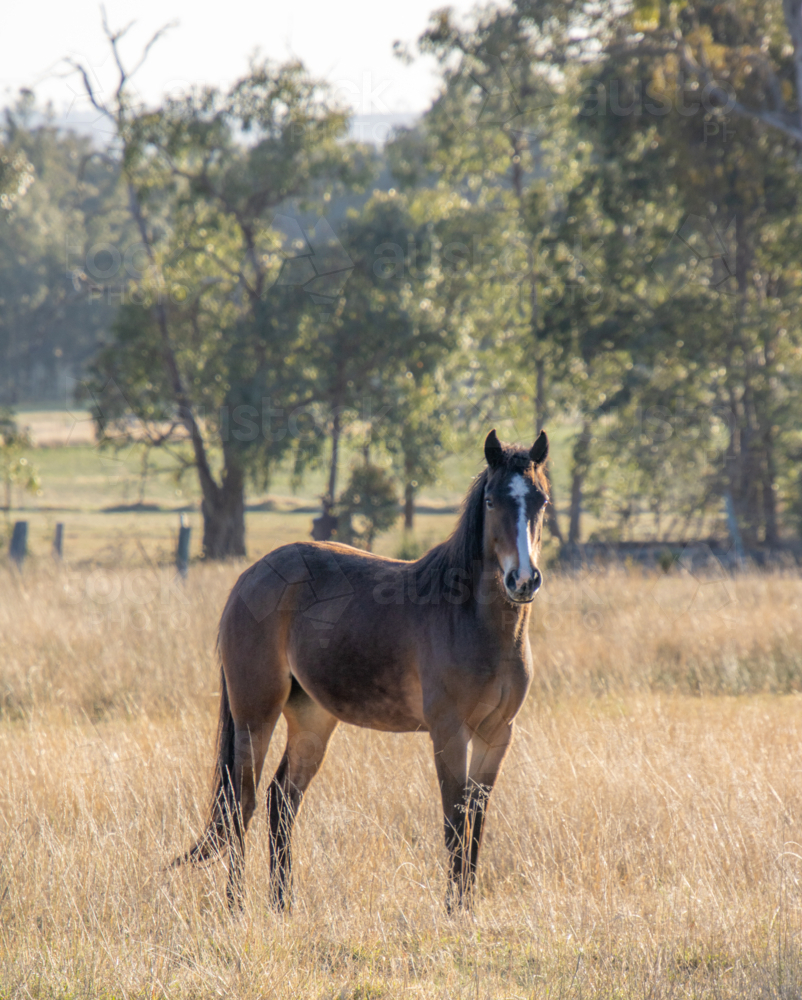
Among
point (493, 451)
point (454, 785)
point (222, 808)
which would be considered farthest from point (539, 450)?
point (222, 808)

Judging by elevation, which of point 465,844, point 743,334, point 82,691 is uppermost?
point 743,334

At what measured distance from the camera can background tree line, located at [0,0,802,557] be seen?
13.8 metres

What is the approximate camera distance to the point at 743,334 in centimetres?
1393

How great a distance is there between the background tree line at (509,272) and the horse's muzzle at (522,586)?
1099 centimetres

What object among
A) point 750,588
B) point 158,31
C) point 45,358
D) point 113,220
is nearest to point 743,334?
point 750,588

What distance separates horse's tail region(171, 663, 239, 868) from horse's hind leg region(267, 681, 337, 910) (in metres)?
0.19

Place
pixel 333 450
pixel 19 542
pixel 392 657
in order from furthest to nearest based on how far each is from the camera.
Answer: pixel 333 450 → pixel 19 542 → pixel 392 657

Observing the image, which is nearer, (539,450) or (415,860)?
(539,450)

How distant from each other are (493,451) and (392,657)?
100cm

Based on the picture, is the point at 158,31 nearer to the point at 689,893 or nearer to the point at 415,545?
the point at 415,545

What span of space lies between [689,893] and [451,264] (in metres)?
16.3

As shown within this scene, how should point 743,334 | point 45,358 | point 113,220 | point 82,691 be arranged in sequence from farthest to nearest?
1. point 45,358
2. point 113,220
3. point 743,334
4. point 82,691

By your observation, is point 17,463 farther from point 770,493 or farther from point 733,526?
point 770,493

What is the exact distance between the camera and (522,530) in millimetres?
3053
